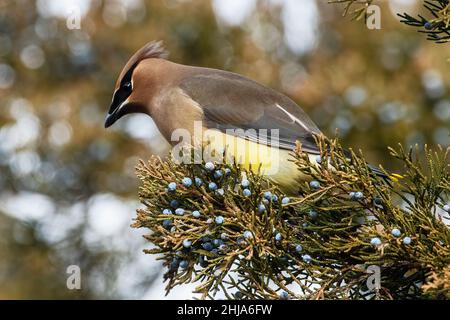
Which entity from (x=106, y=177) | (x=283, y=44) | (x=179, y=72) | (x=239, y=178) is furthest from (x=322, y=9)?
(x=239, y=178)

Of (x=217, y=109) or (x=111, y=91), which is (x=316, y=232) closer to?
(x=217, y=109)

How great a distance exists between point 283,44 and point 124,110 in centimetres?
311

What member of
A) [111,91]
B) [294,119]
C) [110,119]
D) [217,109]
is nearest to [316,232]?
[294,119]

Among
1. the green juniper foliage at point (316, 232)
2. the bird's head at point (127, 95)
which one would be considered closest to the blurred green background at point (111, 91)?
the bird's head at point (127, 95)

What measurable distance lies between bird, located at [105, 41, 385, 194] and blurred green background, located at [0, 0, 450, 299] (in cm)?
241

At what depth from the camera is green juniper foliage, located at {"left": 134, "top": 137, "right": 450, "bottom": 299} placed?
2.47 metres

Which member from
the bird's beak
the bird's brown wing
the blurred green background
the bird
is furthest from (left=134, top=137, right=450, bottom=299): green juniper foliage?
the blurred green background

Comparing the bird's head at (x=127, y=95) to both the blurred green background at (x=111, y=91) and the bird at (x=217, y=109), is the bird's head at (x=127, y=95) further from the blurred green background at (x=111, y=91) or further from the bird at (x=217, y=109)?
the blurred green background at (x=111, y=91)

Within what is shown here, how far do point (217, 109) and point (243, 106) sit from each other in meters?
0.12

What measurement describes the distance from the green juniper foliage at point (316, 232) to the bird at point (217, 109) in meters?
0.73

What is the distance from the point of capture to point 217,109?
155 inches

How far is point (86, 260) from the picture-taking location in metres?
6.60

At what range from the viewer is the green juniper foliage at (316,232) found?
247 cm
